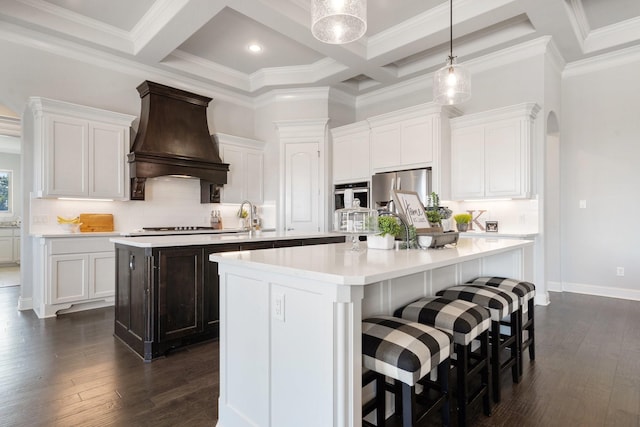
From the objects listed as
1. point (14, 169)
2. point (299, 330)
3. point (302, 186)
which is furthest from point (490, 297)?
point (14, 169)

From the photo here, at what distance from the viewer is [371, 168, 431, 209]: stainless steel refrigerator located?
4688 millimetres

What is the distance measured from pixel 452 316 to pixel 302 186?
14.3 ft

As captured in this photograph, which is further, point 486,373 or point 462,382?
point 486,373

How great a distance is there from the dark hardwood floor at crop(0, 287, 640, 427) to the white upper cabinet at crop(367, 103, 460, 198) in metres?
2.18

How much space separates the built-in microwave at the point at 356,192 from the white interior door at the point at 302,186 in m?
0.30

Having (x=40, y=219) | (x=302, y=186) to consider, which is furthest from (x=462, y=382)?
(x=40, y=219)

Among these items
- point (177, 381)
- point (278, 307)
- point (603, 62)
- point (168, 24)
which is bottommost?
point (177, 381)

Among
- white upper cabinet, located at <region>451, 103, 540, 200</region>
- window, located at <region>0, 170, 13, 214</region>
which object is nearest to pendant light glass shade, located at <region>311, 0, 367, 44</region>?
white upper cabinet, located at <region>451, 103, 540, 200</region>

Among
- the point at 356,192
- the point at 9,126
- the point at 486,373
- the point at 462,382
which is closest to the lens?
the point at 462,382

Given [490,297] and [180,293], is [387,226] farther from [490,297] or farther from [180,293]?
[180,293]

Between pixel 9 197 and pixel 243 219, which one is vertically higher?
pixel 9 197

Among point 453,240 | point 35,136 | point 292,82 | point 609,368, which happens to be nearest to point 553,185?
point 609,368

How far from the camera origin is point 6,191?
8.33 meters

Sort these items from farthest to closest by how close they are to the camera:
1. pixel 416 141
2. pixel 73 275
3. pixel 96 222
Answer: pixel 416 141 → pixel 96 222 → pixel 73 275
